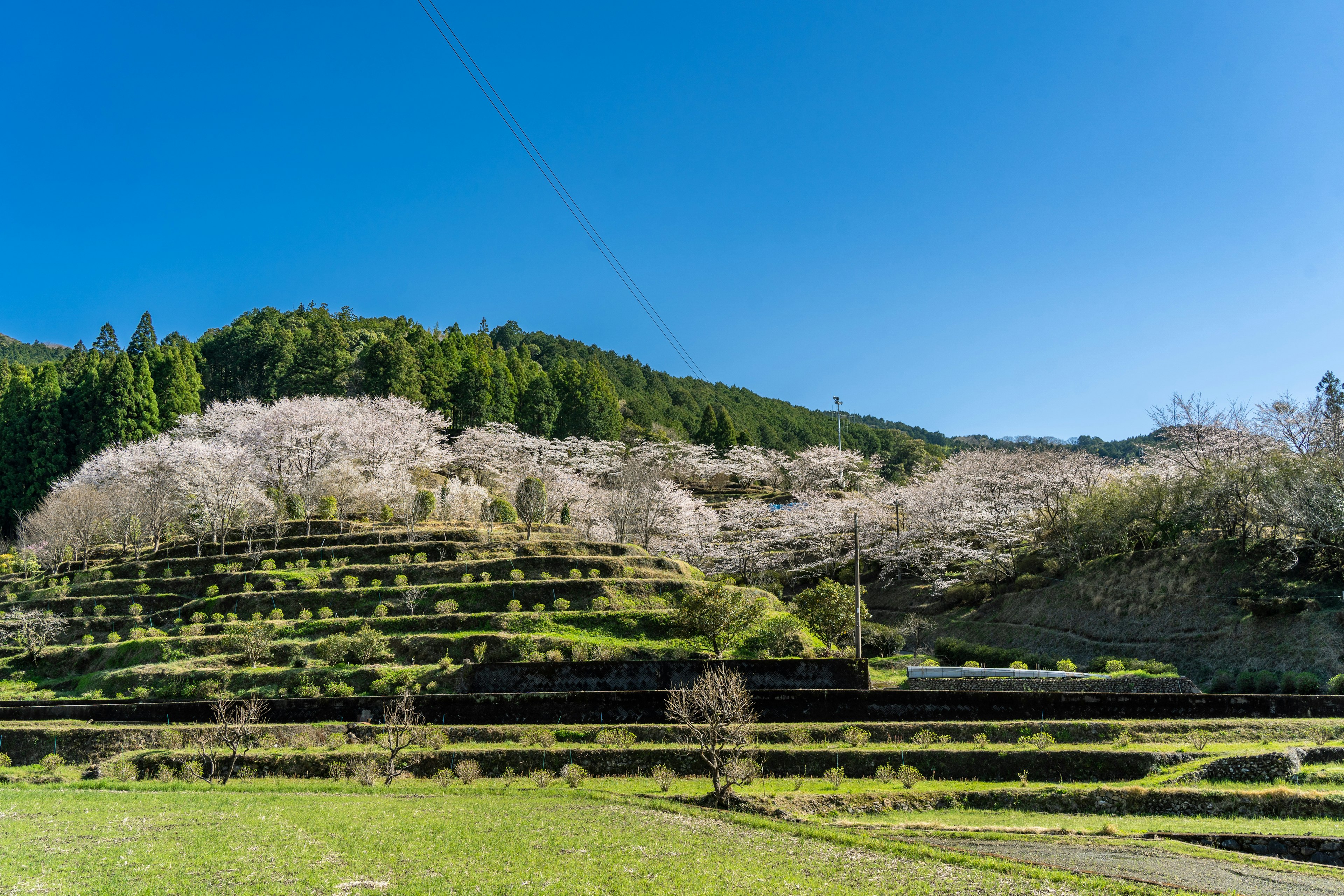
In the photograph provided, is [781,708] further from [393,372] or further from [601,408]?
[601,408]

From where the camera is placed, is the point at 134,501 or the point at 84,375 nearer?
the point at 134,501

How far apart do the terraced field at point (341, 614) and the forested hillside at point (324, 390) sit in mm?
19303

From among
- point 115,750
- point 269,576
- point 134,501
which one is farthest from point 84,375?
point 115,750

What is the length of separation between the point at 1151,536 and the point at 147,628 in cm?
4529

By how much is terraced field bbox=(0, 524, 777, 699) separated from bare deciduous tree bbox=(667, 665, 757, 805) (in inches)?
288

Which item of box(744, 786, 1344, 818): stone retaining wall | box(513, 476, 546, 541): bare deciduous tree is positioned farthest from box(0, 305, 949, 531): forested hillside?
box(744, 786, 1344, 818): stone retaining wall

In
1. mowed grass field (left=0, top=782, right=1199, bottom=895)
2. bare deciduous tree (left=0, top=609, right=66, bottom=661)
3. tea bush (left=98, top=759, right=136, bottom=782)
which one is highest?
bare deciduous tree (left=0, top=609, right=66, bottom=661)

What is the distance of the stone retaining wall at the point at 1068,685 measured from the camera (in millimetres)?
22844

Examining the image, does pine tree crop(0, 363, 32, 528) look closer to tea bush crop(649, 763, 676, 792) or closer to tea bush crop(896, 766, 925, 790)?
tea bush crop(649, 763, 676, 792)

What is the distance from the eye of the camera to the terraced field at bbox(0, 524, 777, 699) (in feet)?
83.7

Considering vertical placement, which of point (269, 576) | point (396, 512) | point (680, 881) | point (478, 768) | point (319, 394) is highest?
point (319, 394)

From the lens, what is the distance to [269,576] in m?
32.8

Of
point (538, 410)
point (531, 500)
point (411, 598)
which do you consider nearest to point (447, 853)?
point (411, 598)

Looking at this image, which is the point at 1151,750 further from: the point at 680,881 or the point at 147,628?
the point at 147,628
